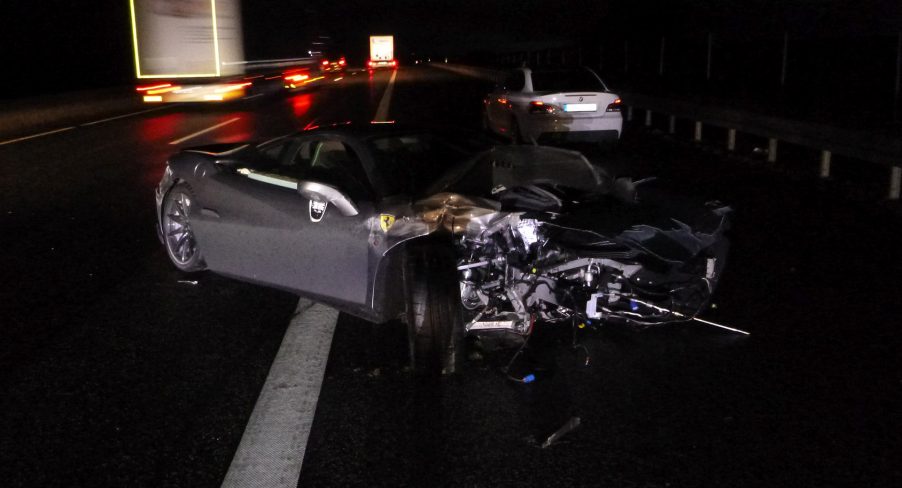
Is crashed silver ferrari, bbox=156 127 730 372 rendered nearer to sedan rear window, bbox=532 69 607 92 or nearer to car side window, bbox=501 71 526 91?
sedan rear window, bbox=532 69 607 92

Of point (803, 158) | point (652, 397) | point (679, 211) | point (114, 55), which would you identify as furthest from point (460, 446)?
point (114, 55)

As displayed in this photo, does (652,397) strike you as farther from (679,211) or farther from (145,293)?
(145,293)

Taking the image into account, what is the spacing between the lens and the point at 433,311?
4.95m

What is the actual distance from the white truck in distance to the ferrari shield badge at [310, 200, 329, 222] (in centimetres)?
7863

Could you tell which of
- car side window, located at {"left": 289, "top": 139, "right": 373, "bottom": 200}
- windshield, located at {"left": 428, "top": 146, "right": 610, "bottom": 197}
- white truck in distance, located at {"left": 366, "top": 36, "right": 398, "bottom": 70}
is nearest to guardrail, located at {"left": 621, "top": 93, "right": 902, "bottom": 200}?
windshield, located at {"left": 428, "top": 146, "right": 610, "bottom": 197}

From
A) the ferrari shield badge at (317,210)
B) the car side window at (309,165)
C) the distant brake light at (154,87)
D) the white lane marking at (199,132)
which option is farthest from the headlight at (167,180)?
the distant brake light at (154,87)

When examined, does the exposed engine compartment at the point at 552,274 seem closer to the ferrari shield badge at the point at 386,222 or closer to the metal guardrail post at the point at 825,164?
the ferrari shield badge at the point at 386,222

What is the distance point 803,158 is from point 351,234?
43.1 feet

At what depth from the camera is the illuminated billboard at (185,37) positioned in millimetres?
25406

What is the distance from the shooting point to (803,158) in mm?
16516

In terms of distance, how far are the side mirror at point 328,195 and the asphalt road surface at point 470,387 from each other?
2.80ft

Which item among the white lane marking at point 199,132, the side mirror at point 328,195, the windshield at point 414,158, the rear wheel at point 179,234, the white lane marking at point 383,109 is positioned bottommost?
the white lane marking at point 383,109

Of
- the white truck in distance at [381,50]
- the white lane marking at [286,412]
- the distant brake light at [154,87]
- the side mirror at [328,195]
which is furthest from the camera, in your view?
the white truck in distance at [381,50]

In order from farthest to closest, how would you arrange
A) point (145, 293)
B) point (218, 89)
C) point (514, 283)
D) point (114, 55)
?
point (114, 55)
point (218, 89)
point (145, 293)
point (514, 283)
